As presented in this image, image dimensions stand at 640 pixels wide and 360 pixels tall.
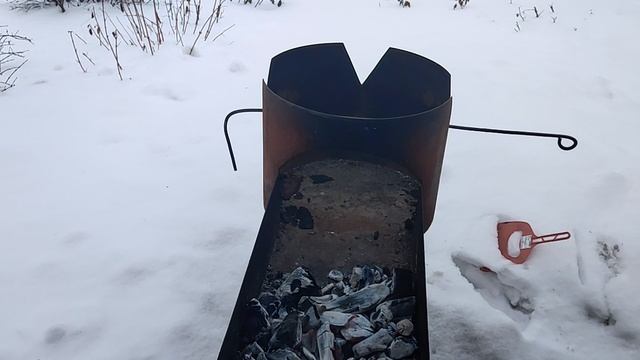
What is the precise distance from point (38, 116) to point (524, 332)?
2.82 m

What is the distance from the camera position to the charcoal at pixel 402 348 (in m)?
1.40

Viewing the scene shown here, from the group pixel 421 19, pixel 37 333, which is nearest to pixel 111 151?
pixel 37 333

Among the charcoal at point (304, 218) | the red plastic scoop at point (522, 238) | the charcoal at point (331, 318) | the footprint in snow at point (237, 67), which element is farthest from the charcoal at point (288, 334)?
the footprint in snow at point (237, 67)

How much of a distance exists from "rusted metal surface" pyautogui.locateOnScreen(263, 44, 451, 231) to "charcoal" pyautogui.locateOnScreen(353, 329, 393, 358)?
0.57 m

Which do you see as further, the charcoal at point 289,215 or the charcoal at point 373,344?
the charcoal at point 289,215

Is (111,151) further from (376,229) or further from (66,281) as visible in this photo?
(376,229)

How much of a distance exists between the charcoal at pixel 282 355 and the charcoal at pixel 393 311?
26 centimetres

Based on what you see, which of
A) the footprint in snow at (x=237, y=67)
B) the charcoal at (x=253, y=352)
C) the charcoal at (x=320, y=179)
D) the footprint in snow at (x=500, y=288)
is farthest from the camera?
the footprint in snow at (x=237, y=67)

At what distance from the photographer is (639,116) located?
3318 millimetres

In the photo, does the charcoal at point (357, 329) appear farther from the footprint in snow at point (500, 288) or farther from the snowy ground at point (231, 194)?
the footprint in snow at point (500, 288)

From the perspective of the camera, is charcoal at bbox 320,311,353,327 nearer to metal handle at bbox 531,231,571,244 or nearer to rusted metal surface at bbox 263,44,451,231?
rusted metal surface at bbox 263,44,451,231

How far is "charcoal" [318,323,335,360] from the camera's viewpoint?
1.40 metres

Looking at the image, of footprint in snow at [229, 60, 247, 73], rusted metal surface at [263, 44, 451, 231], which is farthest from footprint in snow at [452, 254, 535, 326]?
footprint in snow at [229, 60, 247, 73]

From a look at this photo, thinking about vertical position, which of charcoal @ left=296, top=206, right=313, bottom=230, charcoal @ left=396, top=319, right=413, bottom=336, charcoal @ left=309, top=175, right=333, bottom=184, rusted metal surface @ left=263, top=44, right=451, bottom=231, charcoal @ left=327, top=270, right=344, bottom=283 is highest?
rusted metal surface @ left=263, top=44, right=451, bottom=231
